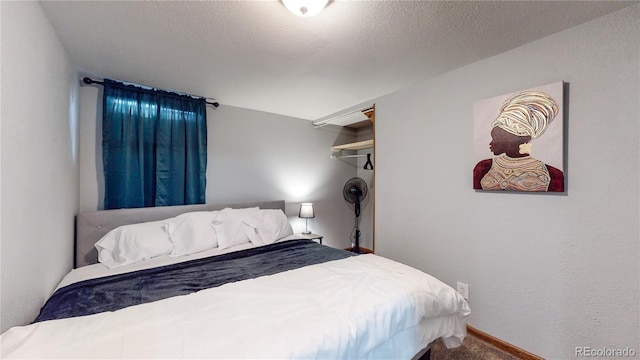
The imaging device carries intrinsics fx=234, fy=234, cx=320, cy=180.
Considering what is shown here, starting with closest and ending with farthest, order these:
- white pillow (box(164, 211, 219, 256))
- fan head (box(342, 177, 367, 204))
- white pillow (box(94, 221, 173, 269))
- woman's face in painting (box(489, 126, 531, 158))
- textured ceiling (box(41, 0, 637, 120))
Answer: textured ceiling (box(41, 0, 637, 120)), woman's face in painting (box(489, 126, 531, 158)), white pillow (box(94, 221, 173, 269)), white pillow (box(164, 211, 219, 256)), fan head (box(342, 177, 367, 204))

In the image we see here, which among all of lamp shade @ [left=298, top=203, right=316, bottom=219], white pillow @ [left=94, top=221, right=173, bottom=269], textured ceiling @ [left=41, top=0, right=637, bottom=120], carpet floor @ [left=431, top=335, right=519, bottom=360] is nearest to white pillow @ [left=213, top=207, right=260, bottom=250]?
white pillow @ [left=94, top=221, right=173, bottom=269]

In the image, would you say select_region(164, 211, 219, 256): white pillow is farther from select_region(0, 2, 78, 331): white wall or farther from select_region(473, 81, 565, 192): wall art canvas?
select_region(473, 81, 565, 192): wall art canvas

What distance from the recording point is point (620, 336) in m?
1.32

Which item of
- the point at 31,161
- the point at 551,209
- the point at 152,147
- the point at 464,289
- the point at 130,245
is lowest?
the point at 464,289

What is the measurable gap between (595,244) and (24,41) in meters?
3.17

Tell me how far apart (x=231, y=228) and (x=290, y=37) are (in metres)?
1.80

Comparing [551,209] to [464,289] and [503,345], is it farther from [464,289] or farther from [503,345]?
[503,345]

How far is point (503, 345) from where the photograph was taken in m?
1.76

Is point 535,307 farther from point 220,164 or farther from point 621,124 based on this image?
point 220,164

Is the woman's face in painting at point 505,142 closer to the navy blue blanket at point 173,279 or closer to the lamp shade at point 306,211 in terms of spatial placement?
the navy blue blanket at point 173,279

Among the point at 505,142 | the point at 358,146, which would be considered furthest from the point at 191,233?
the point at 505,142

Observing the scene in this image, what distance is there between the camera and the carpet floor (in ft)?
5.46

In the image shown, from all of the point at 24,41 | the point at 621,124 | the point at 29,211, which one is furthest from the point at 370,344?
the point at 24,41

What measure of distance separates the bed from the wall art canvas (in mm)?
959
